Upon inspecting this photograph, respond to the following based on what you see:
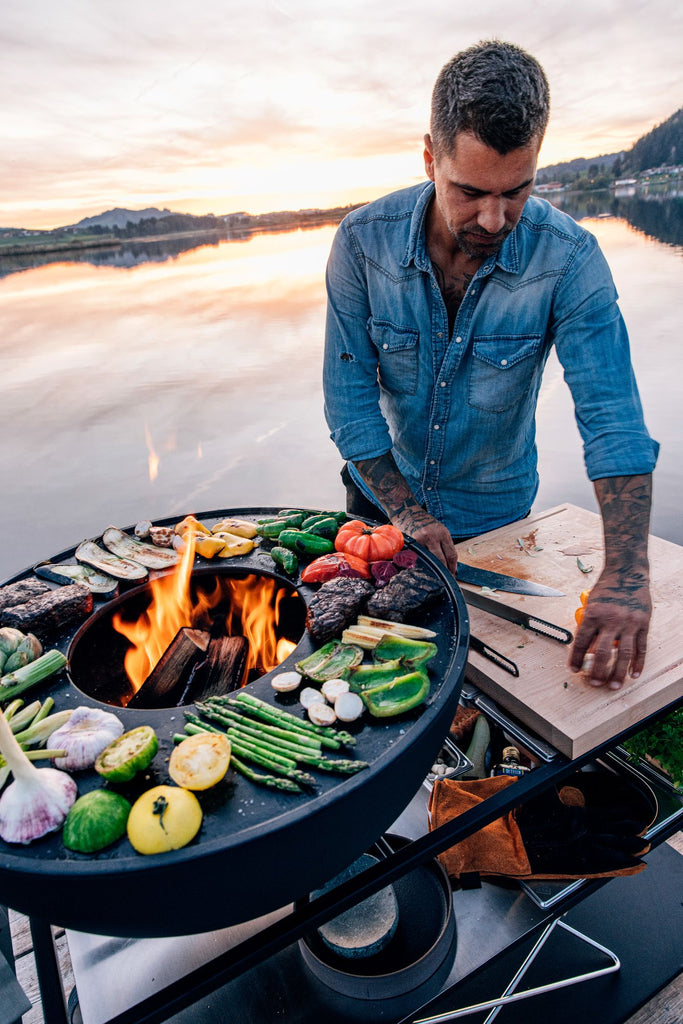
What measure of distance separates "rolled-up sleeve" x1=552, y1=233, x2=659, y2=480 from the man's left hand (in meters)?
0.68

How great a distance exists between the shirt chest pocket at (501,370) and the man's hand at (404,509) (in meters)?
0.62

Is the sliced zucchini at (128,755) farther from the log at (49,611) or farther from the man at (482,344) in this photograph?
the man at (482,344)

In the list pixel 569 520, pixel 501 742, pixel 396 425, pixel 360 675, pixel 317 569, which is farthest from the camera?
pixel 396 425

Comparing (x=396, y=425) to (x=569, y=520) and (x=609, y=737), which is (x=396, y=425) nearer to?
(x=569, y=520)

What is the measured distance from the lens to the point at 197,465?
10445 mm

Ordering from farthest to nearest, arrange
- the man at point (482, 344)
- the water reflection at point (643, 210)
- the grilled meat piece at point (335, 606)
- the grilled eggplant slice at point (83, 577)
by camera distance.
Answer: the water reflection at point (643, 210)
the grilled eggplant slice at point (83, 577)
the man at point (482, 344)
the grilled meat piece at point (335, 606)

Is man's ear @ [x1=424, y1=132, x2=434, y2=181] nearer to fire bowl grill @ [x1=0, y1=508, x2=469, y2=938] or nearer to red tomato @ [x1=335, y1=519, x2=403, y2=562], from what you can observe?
red tomato @ [x1=335, y1=519, x2=403, y2=562]

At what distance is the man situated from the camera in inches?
91.2

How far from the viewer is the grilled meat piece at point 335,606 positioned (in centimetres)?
209

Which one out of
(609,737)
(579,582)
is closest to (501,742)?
(609,737)

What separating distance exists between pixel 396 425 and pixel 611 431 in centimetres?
138

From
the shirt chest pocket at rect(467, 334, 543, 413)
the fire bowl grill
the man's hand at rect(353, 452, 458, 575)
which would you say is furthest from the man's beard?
the fire bowl grill

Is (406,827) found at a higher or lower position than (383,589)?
lower

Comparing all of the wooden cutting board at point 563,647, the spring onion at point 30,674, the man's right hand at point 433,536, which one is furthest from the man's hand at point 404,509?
the spring onion at point 30,674
